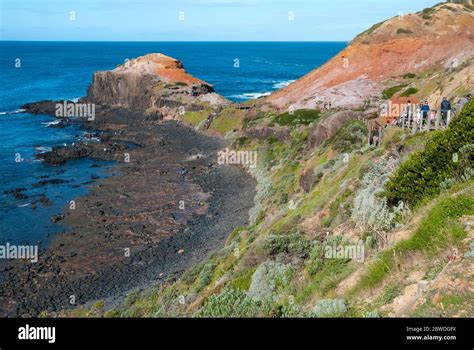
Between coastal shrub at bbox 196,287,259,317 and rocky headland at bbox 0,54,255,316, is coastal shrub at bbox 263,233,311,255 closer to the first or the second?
coastal shrub at bbox 196,287,259,317

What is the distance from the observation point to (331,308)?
10.4 metres

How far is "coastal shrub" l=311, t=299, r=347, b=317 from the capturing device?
33.5 ft

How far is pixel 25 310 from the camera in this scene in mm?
27641

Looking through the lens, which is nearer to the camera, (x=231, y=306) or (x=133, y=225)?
(x=231, y=306)

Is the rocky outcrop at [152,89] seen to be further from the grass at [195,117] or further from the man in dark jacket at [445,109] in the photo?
the man in dark jacket at [445,109]

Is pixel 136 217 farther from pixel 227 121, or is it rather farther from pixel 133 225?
pixel 227 121

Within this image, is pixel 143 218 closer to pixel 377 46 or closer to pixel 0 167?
pixel 0 167

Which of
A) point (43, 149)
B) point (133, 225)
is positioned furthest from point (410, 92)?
point (43, 149)

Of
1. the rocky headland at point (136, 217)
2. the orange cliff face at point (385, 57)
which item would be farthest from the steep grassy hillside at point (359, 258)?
the orange cliff face at point (385, 57)

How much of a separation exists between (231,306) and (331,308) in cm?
474

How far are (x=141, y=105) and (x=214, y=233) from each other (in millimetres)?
64853

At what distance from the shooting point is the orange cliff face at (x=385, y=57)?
59.6 metres

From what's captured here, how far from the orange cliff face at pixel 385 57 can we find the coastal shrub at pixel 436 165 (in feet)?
136
